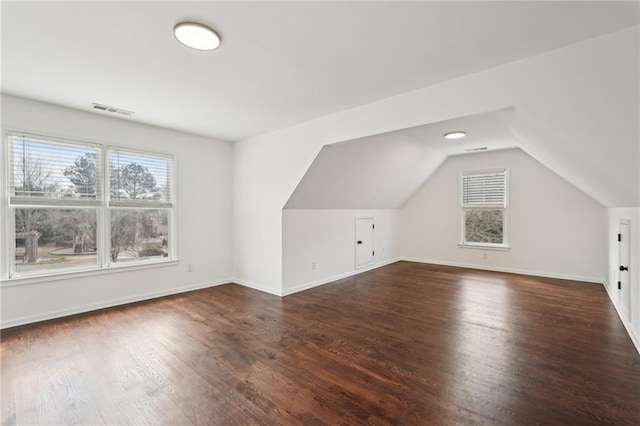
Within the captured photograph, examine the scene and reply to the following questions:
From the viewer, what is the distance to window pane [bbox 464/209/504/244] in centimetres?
596

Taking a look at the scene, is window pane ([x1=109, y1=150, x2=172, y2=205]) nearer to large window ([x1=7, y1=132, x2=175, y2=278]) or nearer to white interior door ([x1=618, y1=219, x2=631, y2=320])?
large window ([x1=7, y1=132, x2=175, y2=278])

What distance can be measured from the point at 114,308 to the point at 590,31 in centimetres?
544

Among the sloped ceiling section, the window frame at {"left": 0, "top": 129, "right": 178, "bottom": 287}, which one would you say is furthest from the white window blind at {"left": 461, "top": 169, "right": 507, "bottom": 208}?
the window frame at {"left": 0, "top": 129, "right": 178, "bottom": 287}

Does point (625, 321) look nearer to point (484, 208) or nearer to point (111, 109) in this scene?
point (484, 208)

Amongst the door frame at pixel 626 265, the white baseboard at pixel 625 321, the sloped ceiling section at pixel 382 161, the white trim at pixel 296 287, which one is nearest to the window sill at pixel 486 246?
the white baseboard at pixel 625 321

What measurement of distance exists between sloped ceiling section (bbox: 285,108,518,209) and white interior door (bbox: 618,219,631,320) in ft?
5.79

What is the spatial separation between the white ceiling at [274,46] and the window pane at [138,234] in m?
1.57

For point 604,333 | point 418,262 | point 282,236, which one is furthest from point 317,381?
point 418,262

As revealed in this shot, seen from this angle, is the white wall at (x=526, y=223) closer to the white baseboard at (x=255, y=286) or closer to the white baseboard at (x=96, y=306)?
the white baseboard at (x=255, y=286)

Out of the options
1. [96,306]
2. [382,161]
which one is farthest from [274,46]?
[96,306]

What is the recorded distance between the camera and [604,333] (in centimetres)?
294

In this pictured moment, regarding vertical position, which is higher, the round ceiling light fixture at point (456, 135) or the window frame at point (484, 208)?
the round ceiling light fixture at point (456, 135)

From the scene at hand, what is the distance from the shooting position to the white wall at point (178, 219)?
3.21m

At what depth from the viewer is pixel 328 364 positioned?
2398mm
